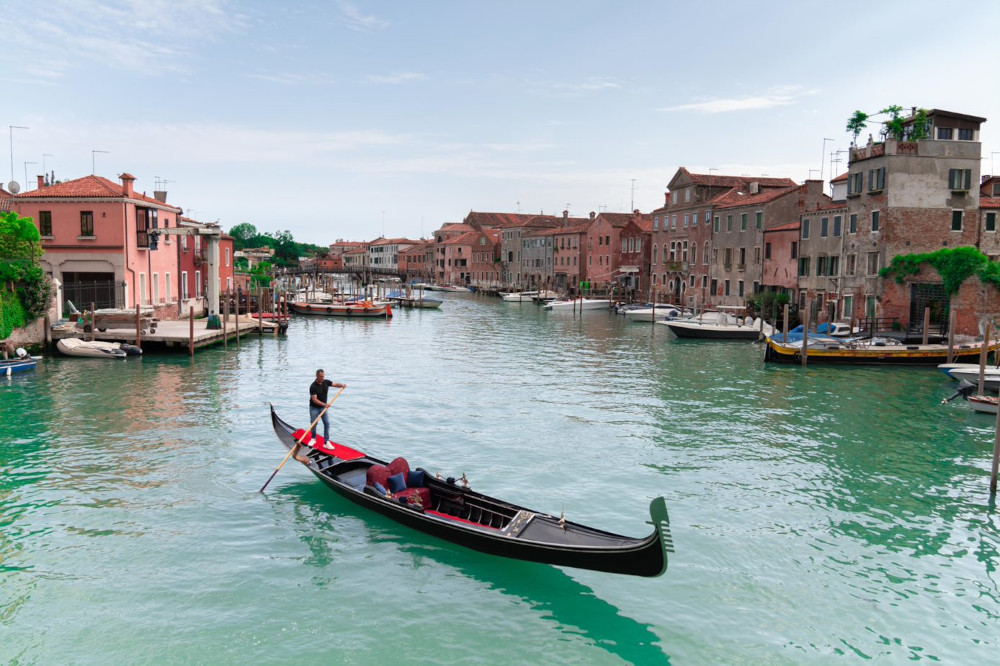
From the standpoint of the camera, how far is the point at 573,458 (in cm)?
1547

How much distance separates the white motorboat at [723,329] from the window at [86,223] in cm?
2828

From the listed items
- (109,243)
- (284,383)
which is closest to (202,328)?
(109,243)

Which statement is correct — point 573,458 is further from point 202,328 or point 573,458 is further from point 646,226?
point 646,226

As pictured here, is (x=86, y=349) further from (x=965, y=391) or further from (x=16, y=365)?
(x=965, y=391)

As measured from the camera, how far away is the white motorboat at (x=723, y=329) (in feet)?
129

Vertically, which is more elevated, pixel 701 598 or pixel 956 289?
pixel 956 289

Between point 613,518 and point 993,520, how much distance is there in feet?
20.0

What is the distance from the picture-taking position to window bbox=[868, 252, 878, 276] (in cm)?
3353

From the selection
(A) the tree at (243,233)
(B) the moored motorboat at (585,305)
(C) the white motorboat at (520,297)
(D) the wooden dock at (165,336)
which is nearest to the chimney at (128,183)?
(D) the wooden dock at (165,336)

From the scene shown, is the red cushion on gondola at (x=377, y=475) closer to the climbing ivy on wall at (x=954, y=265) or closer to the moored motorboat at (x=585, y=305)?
the climbing ivy on wall at (x=954, y=265)

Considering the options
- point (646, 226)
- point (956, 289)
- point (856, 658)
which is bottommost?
point (856, 658)

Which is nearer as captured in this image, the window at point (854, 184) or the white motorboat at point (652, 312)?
the window at point (854, 184)

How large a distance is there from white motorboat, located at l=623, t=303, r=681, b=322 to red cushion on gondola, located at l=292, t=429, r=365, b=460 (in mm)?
38368

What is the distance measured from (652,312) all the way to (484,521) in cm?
4206
